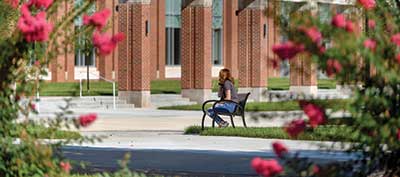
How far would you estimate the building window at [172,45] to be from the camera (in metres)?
62.1

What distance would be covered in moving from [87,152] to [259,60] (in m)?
29.3

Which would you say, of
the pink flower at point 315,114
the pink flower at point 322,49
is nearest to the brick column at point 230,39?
the pink flower at point 315,114

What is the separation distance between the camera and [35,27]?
8.21 metres

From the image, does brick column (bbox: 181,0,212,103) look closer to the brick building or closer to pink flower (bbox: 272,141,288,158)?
the brick building

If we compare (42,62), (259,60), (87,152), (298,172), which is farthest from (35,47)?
(259,60)

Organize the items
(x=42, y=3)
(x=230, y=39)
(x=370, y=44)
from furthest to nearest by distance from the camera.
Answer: (x=230, y=39) < (x=42, y=3) < (x=370, y=44)

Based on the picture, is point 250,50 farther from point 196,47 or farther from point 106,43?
point 106,43

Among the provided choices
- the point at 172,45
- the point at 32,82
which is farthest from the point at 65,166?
the point at 172,45

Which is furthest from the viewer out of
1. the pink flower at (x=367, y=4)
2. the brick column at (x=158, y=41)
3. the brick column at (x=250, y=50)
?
the brick column at (x=158, y=41)

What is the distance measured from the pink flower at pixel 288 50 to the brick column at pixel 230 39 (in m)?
58.6

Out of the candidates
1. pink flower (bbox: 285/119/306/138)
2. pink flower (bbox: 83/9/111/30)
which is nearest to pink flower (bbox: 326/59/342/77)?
pink flower (bbox: 285/119/306/138)

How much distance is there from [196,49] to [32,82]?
35.0m

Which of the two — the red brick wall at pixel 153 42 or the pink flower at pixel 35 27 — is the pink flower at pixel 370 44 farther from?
the red brick wall at pixel 153 42

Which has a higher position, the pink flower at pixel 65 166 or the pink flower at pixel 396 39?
the pink flower at pixel 396 39
